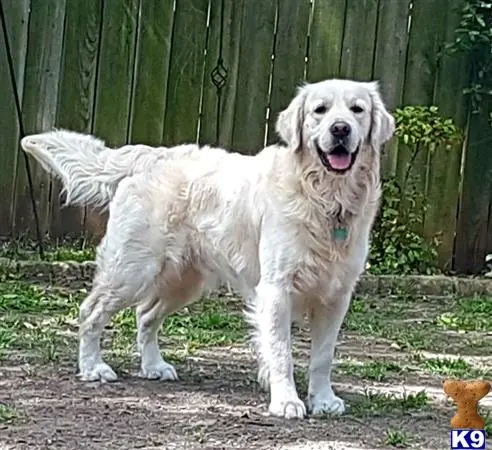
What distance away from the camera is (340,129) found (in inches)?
181

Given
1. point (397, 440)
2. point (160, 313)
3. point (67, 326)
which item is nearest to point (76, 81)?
point (67, 326)

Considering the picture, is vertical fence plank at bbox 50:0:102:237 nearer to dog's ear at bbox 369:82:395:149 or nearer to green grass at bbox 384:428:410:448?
dog's ear at bbox 369:82:395:149

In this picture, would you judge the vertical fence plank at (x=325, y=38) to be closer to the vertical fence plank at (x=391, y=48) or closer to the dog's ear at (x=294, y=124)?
the vertical fence plank at (x=391, y=48)

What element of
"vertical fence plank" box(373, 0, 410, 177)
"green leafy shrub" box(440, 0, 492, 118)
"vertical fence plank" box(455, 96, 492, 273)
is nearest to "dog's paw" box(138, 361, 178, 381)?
"vertical fence plank" box(373, 0, 410, 177)

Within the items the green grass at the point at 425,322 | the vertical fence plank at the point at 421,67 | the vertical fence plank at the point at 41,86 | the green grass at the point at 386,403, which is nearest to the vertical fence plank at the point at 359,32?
the vertical fence plank at the point at 421,67

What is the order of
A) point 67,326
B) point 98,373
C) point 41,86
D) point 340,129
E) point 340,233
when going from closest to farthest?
point 340,129, point 340,233, point 98,373, point 67,326, point 41,86

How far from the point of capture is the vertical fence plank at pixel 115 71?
8.14 meters

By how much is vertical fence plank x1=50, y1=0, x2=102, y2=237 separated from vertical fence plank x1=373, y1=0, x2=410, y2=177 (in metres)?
2.01

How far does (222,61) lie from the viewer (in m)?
8.26

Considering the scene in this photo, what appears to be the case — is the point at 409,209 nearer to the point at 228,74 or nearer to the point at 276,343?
the point at 228,74

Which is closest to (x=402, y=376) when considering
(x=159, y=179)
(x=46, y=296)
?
(x=159, y=179)

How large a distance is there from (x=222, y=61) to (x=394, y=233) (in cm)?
174

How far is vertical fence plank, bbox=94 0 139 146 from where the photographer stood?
8.14 meters

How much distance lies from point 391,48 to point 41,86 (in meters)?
2.51
